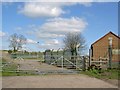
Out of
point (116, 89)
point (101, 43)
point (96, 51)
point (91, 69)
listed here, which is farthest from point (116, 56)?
point (116, 89)

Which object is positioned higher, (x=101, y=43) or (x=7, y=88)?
(x=101, y=43)

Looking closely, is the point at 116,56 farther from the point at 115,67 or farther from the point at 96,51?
the point at 115,67

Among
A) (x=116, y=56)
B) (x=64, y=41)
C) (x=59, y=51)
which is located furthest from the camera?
(x=64, y=41)

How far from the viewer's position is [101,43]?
2505 inches

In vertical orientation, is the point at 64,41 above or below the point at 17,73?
above

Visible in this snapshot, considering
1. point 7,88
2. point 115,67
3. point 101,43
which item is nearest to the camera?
point 7,88

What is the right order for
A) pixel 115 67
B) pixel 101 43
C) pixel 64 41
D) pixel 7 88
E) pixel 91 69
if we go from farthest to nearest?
pixel 64 41, pixel 101 43, pixel 115 67, pixel 91 69, pixel 7 88

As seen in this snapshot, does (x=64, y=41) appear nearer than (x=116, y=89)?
No

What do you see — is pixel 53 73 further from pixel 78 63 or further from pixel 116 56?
pixel 116 56

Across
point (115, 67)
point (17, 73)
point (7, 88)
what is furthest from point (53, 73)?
point (7, 88)

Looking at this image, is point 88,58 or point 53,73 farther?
point 88,58

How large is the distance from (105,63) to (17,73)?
9.77 meters

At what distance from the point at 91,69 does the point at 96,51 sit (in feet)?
98.4

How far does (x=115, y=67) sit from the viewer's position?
2688 cm
